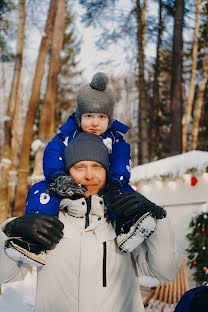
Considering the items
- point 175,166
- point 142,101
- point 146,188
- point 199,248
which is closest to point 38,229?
point 199,248

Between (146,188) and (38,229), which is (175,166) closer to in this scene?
(146,188)

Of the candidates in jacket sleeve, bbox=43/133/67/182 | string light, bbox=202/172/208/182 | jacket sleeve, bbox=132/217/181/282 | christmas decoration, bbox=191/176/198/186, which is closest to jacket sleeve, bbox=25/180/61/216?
jacket sleeve, bbox=43/133/67/182

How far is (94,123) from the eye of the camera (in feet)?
6.91

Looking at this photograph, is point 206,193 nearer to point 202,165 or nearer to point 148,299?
point 202,165

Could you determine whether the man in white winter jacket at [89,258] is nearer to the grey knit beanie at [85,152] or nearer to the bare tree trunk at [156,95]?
the grey knit beanie at [85,152]

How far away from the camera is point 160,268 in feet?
5.00

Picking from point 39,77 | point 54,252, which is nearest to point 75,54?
point 39,77

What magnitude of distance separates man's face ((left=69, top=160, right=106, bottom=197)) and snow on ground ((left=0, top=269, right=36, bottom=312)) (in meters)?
3.60

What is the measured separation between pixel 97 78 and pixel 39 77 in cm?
532

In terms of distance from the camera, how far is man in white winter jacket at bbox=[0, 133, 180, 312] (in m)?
1.49

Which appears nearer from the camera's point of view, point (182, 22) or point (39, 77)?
point (39, 77)

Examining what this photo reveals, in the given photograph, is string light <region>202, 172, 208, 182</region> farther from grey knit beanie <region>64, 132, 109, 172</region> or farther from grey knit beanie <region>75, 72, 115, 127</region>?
grey knit beanie <region>64, 132, 109, 172</region>

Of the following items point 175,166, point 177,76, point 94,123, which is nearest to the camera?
point 94,123

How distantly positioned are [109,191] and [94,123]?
Result: 23.4 inches
